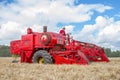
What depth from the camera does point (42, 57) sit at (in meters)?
16.5

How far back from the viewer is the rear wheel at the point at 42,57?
15740 mm

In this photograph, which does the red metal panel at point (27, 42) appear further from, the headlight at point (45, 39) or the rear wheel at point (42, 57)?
the rear wheel at point (42, 57)

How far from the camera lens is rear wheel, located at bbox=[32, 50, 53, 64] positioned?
15.7 m

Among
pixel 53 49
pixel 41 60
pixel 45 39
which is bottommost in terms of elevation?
pixel 41 60

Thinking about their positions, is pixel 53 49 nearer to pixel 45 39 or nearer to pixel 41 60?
pixel 45 39

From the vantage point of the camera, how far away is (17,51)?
18594mm

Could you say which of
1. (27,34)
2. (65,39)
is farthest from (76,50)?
(27,34)

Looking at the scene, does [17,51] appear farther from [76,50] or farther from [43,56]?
[76,50]

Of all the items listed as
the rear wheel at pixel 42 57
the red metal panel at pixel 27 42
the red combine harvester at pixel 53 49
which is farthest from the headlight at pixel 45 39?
the red metal panel at pixel 27 42

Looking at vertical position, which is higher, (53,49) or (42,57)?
(53,49)

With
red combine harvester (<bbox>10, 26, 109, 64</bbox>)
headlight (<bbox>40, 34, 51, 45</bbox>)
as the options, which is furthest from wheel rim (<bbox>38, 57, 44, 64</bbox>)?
headlight (<bbox>40, 34, 51, 45</bbox>)

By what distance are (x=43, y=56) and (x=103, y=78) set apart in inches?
306

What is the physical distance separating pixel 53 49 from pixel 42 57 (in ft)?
2.77

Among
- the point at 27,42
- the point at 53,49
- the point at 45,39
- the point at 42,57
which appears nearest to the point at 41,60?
the point at 42,57
